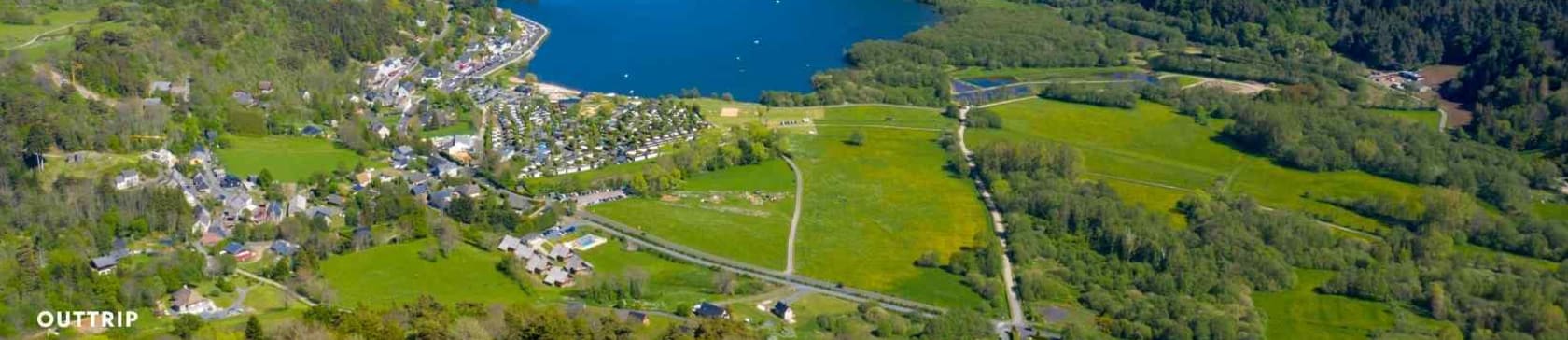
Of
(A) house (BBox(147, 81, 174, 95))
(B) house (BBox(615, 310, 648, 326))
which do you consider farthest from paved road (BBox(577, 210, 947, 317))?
(A) house (BBox(147, 81, 174, 95))

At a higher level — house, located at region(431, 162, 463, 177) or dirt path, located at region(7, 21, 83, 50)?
dirt path, located at region(7, 21, 83, 50)

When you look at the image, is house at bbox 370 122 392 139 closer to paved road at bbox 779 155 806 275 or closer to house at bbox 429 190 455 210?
house at bbox 429 190 455 210

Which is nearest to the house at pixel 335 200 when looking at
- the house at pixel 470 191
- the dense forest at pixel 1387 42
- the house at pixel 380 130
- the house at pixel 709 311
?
the house at pixel 470 191

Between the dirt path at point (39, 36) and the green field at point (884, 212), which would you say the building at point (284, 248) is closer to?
the green field at point (884, 212)

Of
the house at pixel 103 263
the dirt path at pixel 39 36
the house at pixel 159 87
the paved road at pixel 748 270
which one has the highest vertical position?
the dirt path at pixel 39 36

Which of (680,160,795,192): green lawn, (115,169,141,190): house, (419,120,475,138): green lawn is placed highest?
(115,169,141,190): house
